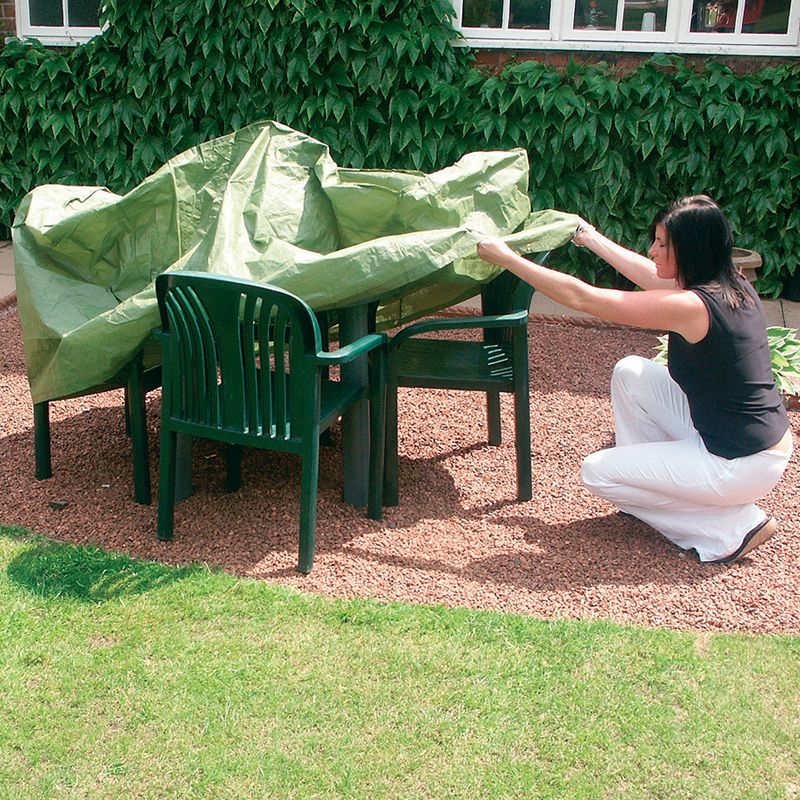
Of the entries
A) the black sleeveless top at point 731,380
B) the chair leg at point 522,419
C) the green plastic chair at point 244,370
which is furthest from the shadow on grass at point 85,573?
the black sleeveless top at point 731,380

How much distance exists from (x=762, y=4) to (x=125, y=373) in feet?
19.3

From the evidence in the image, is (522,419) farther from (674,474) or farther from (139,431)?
(139,431)

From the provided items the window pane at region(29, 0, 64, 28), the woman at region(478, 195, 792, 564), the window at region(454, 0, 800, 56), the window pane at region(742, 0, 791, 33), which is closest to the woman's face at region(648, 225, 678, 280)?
the woman at region(478, 195, 792, 564)

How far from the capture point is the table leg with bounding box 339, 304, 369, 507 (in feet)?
13.7

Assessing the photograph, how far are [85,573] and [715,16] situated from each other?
6338mm

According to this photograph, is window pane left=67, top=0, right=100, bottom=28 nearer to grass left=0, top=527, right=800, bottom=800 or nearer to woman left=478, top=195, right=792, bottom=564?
woman left=478, top=195, right=792, bottom=564

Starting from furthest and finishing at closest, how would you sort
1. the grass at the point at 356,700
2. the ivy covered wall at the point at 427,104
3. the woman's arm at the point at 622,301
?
the ivy covered wall at the point at 427,104 < the woman's arm at the point at 622,301 < the grass at the point at 356,700

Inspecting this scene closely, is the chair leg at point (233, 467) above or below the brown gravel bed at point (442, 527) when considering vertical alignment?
above

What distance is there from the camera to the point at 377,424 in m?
4.22

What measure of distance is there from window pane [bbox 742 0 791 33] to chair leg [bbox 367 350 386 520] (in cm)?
513

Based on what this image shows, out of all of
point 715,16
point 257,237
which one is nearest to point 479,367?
point 257,237

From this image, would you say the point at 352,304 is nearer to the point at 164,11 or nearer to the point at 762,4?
the point at 164,11

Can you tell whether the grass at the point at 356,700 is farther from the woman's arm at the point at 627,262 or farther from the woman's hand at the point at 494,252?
the woman's arm at the point at 627,262

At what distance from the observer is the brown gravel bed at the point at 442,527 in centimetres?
375
